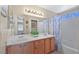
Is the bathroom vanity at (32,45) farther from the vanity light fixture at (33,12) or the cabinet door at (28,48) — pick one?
the vanity light fixture at (33,12)

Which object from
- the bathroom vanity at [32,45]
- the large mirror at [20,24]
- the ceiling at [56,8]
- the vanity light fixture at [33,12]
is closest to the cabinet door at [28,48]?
the bathroom vanity at [32,45]

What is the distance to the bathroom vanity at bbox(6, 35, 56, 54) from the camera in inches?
69.2

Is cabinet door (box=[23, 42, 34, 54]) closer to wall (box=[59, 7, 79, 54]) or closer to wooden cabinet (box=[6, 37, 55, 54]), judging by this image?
wooden cabinet (box=[6, 37, 55, 54])

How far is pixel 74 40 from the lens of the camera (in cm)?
180

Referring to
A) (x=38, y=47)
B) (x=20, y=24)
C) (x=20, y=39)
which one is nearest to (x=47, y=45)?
(x=38, y=47)

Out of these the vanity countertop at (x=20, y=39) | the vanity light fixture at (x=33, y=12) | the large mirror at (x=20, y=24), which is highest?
the vanity light fixture at (x=33, y=12)

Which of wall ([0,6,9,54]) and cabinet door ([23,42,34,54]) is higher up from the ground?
wall ([0,6,9,54])

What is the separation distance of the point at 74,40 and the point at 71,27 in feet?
0.68

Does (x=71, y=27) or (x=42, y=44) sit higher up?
(x=71, y=27)

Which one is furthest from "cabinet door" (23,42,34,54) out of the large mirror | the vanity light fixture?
the vanity light fixture

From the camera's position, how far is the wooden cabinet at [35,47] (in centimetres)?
177
